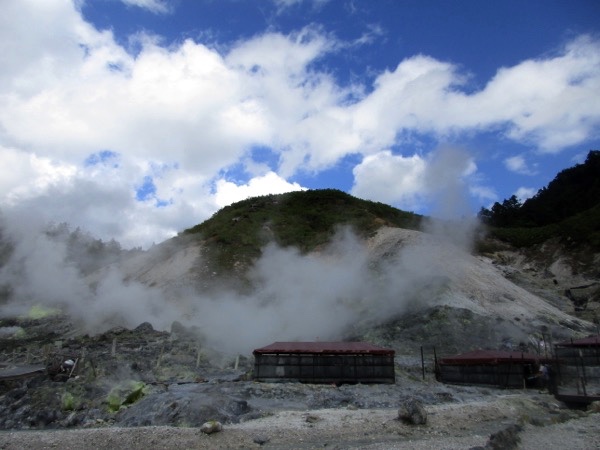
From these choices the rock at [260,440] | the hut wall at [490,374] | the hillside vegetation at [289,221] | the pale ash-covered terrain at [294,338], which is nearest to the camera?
the rock at [260,440]

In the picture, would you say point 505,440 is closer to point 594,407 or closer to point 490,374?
point 594,407

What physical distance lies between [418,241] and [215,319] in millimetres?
19708

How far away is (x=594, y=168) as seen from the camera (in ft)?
262

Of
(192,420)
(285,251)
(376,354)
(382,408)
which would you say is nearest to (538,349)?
(376,354)

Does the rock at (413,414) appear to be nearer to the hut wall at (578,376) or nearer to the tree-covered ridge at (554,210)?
the hut wall at (578,376)

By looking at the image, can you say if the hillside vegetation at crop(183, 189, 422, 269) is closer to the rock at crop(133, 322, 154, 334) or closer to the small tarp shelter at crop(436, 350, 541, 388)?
the rock at crop(133, 322, 154, 334)

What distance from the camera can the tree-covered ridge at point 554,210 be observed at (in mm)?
63125

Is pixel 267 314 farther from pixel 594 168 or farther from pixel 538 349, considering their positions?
pixel 594 168

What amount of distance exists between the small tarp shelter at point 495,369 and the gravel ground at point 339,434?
6581 mm

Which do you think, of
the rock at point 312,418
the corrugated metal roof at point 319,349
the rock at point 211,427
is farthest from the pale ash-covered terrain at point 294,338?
the corrugated metal roof at point 319,349

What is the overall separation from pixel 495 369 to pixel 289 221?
45.6m

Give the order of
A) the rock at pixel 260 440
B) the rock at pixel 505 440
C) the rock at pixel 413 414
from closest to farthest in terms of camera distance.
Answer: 1. the rock at pixel 505 440
2. the rock at pixel 260 440
3. the rock at pixel 413 414

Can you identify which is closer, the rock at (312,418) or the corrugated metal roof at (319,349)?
the rock at (312,418)

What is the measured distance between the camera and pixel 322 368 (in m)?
26.1
